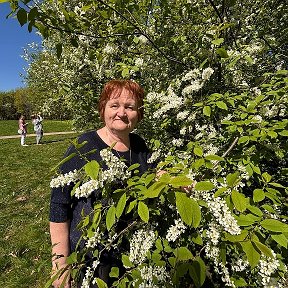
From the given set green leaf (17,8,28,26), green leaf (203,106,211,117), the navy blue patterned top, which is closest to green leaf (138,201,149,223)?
the navy blue patterned top

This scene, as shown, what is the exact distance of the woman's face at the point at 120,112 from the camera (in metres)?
2.51

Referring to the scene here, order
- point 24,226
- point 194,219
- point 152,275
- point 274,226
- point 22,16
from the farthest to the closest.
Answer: point 24,226 < point 22,16 < point 152,275 < point 274,226 < point 194,219

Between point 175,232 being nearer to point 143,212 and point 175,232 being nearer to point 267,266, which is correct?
point 143,212

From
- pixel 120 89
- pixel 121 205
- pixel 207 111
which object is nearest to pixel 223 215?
pixel 121 205

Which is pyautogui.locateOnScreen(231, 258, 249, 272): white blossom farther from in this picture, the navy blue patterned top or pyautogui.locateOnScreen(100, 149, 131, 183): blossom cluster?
the navy blue patterned top

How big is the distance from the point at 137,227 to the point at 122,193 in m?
0.44

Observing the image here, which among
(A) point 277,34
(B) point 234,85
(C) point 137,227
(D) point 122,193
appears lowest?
(C) point 137,227

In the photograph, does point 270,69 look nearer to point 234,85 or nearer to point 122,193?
point 234,85

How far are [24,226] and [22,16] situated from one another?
227 inches

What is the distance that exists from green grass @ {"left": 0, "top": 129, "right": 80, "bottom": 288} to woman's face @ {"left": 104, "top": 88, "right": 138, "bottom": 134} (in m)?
0.42

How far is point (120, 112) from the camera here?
8.23ft

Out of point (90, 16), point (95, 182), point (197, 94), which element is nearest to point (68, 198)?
point (95, 182)

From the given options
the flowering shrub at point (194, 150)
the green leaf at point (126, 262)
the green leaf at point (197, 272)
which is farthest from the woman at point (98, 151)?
the green leaf at point (197, 272)

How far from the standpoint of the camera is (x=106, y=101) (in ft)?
8.59
